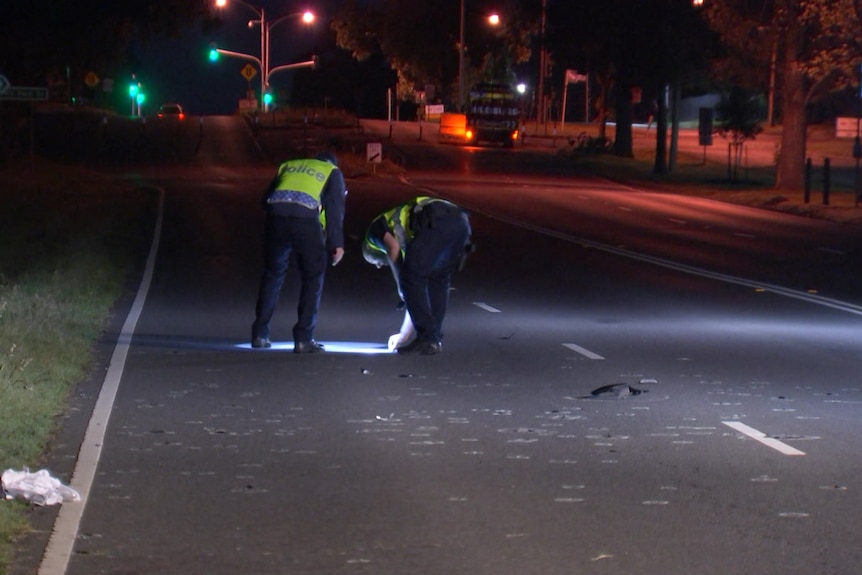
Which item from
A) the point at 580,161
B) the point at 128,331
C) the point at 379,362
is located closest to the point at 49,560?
the point at 379,362

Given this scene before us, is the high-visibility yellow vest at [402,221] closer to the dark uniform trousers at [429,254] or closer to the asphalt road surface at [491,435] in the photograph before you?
the dark uniform trousers at [429,254]

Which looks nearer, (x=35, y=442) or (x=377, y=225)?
(x=35, y=442)

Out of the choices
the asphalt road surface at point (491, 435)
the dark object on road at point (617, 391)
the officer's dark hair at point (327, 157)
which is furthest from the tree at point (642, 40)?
the dark object on road at point (617, 391)

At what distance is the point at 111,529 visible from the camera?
6.66 m

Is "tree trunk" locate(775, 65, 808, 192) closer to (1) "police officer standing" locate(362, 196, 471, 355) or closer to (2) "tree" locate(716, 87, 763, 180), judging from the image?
(2) "tree" locate(716, 87, 763, 180)

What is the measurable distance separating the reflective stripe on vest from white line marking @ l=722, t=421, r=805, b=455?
4.53 metres

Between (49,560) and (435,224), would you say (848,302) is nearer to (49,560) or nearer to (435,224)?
(435,224)

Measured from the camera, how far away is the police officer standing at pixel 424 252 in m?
12.2

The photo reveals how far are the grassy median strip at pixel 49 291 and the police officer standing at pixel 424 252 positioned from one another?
9.37 feet

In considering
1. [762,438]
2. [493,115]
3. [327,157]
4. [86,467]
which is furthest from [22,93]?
[493,115]

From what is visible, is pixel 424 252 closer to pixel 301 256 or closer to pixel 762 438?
pixel 301 256

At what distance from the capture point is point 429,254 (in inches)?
480

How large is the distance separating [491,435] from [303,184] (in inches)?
161

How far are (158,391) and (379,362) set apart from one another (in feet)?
7.48
